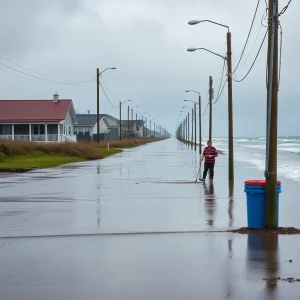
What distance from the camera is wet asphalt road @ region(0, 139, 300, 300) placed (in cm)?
662

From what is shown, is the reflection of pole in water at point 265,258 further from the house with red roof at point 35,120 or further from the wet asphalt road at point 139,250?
the house with red roof at point 35,120

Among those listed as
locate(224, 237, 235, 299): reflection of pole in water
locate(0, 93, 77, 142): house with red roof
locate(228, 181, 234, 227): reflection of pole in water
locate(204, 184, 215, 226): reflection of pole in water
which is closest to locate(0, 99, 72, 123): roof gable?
locate(0, 93, 77, 142): house with red roof

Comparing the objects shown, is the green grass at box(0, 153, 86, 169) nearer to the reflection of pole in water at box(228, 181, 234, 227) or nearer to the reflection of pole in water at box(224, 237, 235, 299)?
the reflection of pole in water at box(228, 181, 234, 227)

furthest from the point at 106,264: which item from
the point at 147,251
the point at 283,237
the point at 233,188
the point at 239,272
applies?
the point at 233,188

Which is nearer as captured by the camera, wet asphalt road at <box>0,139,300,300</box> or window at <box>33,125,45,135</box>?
wet asphalt road at <box>0,139,300,300</box>

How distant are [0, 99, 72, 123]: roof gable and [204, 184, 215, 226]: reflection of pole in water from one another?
45.0 m

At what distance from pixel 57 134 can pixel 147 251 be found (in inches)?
2193

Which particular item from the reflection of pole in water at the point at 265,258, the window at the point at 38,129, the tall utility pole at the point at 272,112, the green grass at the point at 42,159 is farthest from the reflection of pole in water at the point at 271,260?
the window at the point at 38,129

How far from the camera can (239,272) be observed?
23.8 ft

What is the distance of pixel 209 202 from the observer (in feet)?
49.6

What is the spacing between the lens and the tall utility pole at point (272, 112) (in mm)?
10141

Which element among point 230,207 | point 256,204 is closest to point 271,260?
point 256,204

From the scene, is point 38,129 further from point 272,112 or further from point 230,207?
point 272,112

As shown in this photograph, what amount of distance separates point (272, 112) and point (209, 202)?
17.2 feet
